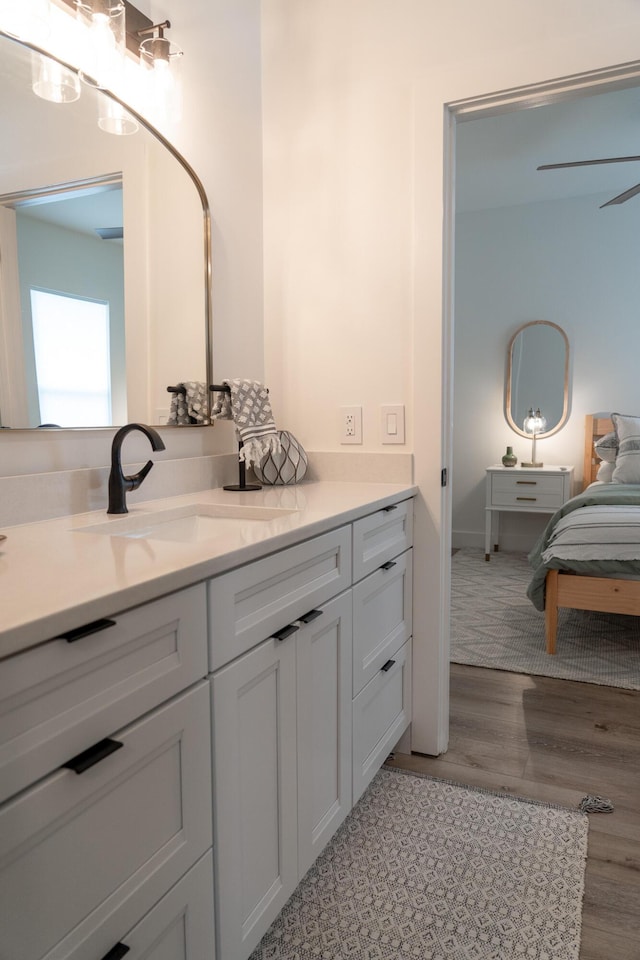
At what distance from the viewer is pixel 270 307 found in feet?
7.35

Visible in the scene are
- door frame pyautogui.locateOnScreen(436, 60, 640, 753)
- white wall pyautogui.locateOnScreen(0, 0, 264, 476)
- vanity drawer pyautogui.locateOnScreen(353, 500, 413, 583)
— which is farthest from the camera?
white wall pyautogui.locateOnScreen(0, 0, 264, 476)

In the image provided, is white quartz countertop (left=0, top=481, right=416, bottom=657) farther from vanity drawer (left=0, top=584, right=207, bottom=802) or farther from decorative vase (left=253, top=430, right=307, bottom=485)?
decorative vase (left=253, top=430, right=307, bottom=485)

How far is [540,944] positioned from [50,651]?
1241 mm

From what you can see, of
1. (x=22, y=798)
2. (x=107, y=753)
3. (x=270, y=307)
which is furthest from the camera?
(x=270, y=307)

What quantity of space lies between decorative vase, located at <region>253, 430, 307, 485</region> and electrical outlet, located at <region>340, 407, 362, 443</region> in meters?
0.16

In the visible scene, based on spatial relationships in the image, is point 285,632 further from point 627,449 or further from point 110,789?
point 627,449

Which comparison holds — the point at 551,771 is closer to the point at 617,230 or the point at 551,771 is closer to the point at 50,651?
the point at 50,651

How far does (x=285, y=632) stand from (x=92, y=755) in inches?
20.2

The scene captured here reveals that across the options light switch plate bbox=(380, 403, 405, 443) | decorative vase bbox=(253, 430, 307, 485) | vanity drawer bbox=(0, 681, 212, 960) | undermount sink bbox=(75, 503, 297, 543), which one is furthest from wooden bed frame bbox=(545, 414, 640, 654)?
vanity drawer bbox=(0, 681, 212, 960)

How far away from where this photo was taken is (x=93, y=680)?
0.77 metres

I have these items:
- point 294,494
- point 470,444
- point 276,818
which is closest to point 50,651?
point 276,818

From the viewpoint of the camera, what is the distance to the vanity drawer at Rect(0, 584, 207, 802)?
2.18ft

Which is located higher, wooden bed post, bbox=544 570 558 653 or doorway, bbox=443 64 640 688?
doorway, bbox=443 64 640 688

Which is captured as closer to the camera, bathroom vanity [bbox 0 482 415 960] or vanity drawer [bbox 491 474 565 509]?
bathroom vanity [bbox 0 482 415 960]
